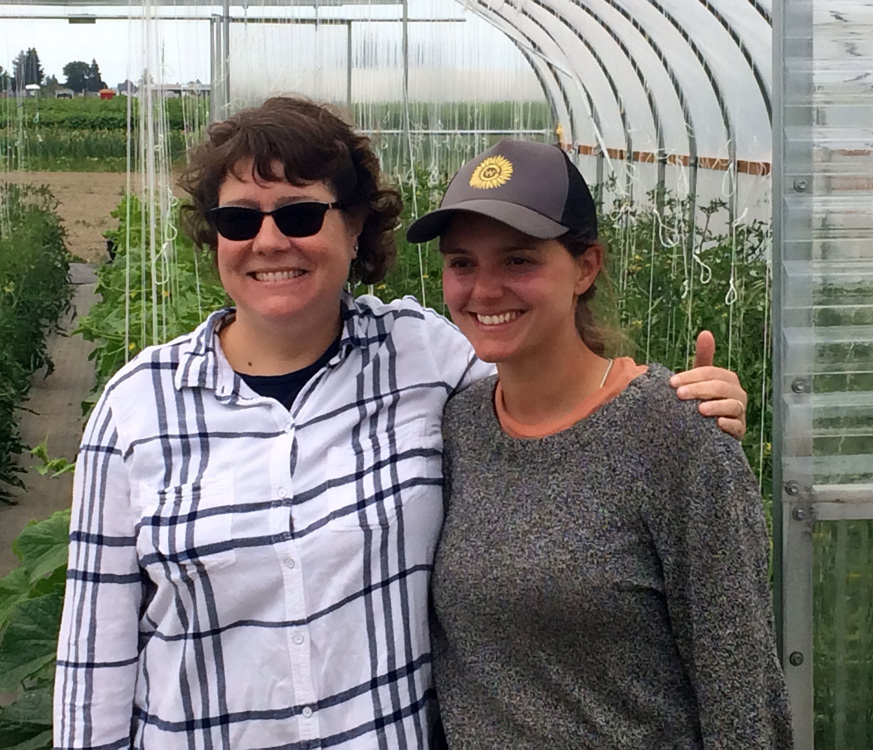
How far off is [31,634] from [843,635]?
72.4 inches

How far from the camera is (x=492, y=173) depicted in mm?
1628

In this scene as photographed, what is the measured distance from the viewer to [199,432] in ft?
5.54

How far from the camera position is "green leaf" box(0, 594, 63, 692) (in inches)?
104

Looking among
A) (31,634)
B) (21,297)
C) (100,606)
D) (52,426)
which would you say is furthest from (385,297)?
(100,606)

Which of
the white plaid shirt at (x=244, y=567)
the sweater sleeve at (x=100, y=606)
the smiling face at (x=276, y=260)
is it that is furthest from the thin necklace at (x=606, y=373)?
the sweater sleeve at (x=100, y=606)

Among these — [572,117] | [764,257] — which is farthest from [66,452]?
[572,117]

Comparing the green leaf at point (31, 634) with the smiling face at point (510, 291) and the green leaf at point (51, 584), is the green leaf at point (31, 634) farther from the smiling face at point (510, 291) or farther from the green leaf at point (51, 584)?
the smiling face at point (510, 291)

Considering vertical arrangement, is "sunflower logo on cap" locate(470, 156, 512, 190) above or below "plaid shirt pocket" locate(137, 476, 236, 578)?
above

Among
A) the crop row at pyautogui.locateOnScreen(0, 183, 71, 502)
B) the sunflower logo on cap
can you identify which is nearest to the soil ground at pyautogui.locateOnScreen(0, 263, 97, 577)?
the crop row at pyautogui.locateOnScreen(0, 183, 71, 502)

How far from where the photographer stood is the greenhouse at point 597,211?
2.09 meters

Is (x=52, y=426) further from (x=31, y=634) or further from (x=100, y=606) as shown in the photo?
Answer: (x=100, y=606)

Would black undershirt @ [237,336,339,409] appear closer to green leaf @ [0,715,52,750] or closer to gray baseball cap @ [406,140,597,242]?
gray baseball cap @ [406,140,597,242]

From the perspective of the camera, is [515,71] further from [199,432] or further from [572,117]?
[199,432]

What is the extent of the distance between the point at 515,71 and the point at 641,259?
15.6ft
